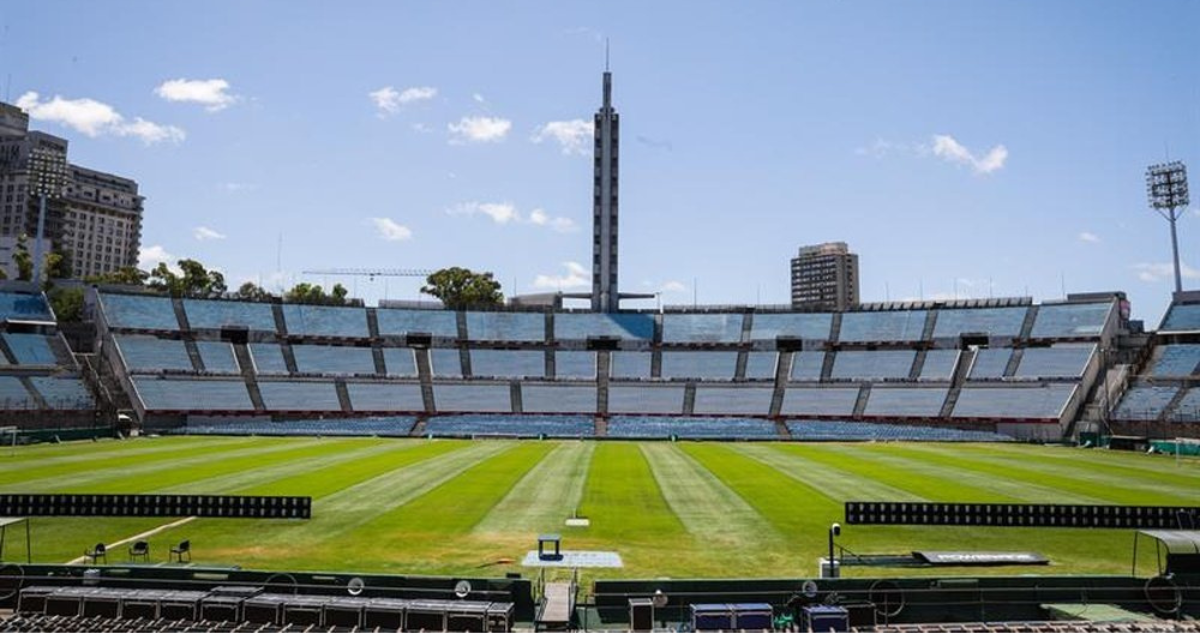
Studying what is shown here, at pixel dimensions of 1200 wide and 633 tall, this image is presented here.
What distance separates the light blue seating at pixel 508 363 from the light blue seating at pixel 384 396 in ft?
28.6

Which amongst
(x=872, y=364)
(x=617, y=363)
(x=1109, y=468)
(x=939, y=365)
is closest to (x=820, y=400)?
(x=872, y=364)

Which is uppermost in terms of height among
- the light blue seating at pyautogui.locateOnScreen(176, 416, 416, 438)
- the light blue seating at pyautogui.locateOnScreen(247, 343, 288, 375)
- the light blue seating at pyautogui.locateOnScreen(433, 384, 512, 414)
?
the light blue seating at pyautogui.locateOnScreen(247, 343, 288, 375)

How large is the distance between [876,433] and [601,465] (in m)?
38.6

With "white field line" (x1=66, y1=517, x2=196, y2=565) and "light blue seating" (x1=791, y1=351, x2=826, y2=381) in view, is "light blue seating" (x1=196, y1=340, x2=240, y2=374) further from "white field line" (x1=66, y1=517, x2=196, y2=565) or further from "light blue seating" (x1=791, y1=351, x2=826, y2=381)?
"light blue seating" (x1=791, y1=351, x2=826, y2=381)

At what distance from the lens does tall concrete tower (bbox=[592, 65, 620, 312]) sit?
106 metres

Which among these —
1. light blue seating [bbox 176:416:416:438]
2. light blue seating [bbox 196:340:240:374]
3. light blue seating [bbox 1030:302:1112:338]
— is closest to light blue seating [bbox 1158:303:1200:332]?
light blue seating [bbox 1030:302:1112:338]

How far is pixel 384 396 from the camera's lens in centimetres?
8594

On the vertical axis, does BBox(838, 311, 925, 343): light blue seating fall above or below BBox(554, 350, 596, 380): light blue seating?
above

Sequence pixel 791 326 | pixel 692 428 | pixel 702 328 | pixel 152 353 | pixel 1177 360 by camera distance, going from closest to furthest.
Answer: pixel 1177 360 < pixel 692 428 < pixel 152 353 < pixel 791 326 < pixel 702 328

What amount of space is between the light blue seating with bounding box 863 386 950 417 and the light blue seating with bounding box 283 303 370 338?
5922 cm

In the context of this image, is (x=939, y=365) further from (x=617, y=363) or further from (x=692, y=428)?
(x=617, y=363)

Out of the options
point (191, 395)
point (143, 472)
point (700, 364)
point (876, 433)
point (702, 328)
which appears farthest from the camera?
point (702, 328)

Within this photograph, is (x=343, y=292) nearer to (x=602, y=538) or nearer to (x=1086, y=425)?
(x=1086, y=425)

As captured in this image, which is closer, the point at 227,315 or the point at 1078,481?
the point at 1078,481
